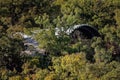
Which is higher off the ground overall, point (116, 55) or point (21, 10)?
point (21, 10)

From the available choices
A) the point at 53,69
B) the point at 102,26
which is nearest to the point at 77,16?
the point at 102,26

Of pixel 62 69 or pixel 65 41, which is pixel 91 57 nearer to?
pixel 65 41

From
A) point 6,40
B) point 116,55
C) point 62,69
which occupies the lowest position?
point 116,55

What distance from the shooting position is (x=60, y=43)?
956 inches

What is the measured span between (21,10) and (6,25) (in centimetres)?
341

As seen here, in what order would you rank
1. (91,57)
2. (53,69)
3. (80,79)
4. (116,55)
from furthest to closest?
(116,55) → (91,57) → (53,69) → (80,79)

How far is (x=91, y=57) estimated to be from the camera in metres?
26.6

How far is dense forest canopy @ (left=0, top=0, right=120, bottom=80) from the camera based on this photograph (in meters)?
20.8

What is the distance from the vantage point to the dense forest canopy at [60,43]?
68.2ft

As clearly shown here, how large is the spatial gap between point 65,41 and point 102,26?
352 inches

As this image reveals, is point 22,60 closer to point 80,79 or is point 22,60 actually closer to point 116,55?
point 80,79

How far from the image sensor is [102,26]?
3262 centimetres

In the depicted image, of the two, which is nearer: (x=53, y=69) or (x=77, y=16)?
(x=53, y=69)

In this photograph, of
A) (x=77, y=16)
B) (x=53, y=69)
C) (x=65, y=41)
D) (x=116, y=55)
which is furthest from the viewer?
(x=77, y=16)
